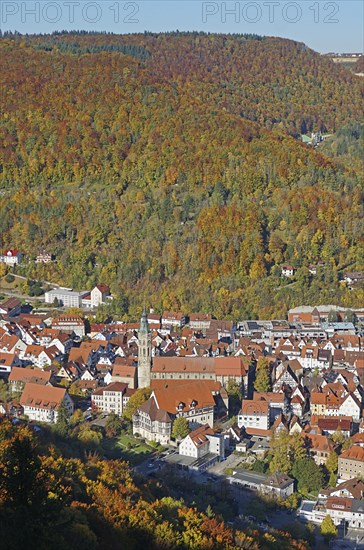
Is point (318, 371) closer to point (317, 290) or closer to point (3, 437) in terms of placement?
point (317, 290)

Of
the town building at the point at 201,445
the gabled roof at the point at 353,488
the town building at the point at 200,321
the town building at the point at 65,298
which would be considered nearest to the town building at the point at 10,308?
the town building at the point at 65,298

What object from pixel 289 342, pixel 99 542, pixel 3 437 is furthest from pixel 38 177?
pixel 99 542

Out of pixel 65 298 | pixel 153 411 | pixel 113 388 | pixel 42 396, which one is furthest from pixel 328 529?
pixel 65 298

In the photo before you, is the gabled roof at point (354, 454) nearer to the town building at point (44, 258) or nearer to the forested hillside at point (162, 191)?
the forested hillside at point (162, 191)

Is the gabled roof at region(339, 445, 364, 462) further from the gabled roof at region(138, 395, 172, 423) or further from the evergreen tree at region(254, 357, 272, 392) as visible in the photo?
the evergreen tree at region(254, 357, 272, 392)

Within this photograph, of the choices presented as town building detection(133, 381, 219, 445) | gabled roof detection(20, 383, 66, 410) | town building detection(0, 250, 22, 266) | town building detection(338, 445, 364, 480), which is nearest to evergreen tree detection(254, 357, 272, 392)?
town building detection(133, 381, 219, 445)

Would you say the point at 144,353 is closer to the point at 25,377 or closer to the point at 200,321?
the point at 25,377
